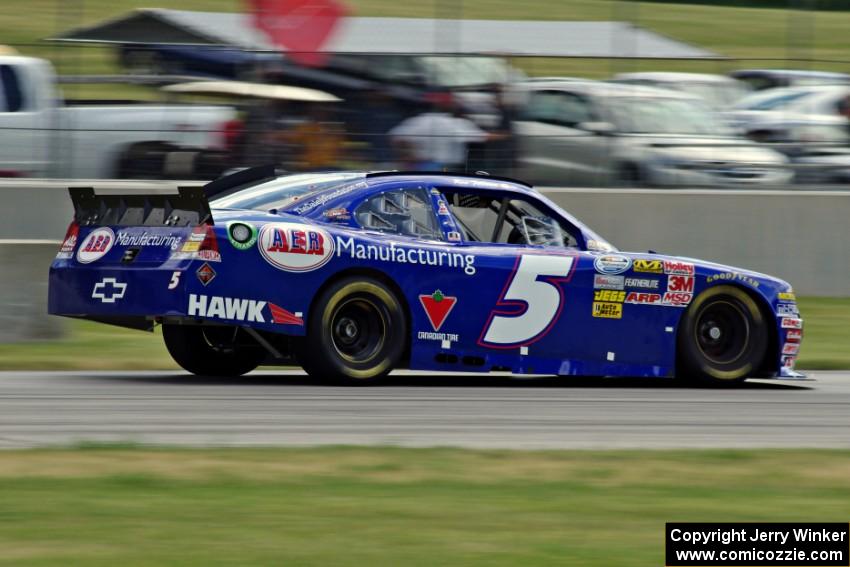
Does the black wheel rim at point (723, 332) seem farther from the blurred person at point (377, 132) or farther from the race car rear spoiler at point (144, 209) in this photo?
the blurred person at point (377, 132)

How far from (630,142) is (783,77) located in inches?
107

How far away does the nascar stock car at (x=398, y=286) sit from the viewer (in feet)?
31.4

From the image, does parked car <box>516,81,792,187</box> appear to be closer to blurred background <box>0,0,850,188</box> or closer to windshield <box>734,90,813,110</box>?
blurred background <box>0,0,850,188</box>

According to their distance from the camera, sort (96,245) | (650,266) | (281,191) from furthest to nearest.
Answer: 1. (650,266)
2. (281,191)
3. (96,245)

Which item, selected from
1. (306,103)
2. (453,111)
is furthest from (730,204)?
(306,103)

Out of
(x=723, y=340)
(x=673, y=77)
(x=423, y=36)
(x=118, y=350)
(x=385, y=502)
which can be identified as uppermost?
(x=423, y=36)

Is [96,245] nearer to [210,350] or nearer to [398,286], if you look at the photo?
[210,350]

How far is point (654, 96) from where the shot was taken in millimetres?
16906

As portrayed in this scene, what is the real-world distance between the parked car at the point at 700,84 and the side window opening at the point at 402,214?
281 inches

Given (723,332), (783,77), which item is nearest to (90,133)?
(723,332)

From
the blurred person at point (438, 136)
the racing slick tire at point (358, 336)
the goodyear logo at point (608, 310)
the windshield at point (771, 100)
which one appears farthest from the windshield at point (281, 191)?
the windshield at point (771, 100)

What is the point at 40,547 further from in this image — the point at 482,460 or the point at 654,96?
the point at 654,96

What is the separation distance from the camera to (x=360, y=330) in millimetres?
10086

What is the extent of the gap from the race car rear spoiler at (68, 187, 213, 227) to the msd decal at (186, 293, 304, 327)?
50cm
